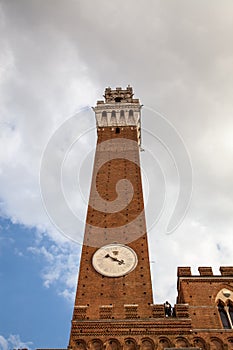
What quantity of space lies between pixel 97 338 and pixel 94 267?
3.97 m

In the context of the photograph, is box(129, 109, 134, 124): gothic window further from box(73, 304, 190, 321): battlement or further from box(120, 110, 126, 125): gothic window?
box(73, 304, 190, 321): battlement

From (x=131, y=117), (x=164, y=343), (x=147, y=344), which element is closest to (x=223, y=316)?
(x=164, y=343)

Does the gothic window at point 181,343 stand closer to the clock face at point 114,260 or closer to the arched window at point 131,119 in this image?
the clock face at point 114,260

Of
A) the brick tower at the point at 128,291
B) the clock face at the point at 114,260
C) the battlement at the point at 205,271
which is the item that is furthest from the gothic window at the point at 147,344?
the battlement at the point at 205,271

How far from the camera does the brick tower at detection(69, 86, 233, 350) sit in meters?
15.5

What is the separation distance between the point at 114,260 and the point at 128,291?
179 centimetres

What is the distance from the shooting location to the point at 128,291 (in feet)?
58.2

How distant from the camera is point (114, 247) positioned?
19.5 metres

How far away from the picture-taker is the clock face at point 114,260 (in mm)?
18578

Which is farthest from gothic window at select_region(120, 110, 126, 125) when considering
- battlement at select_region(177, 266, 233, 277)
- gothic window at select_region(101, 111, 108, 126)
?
battlement at select_region(177, 266, 233, 277)

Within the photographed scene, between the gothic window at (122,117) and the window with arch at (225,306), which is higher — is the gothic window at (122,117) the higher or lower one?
the higher one

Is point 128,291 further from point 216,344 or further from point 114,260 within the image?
point 216,344

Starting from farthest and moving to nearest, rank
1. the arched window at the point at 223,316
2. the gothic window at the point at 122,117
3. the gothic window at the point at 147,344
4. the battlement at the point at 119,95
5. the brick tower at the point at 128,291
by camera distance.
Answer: the battlement at the point at 119,95 < the gothic window at the point at 122,117 < the arched window at the point at 223,316 < the brick tower at the point at 128,291 < the gothic window at the point at 147,344

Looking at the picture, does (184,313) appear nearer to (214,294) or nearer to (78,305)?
(214,294)
